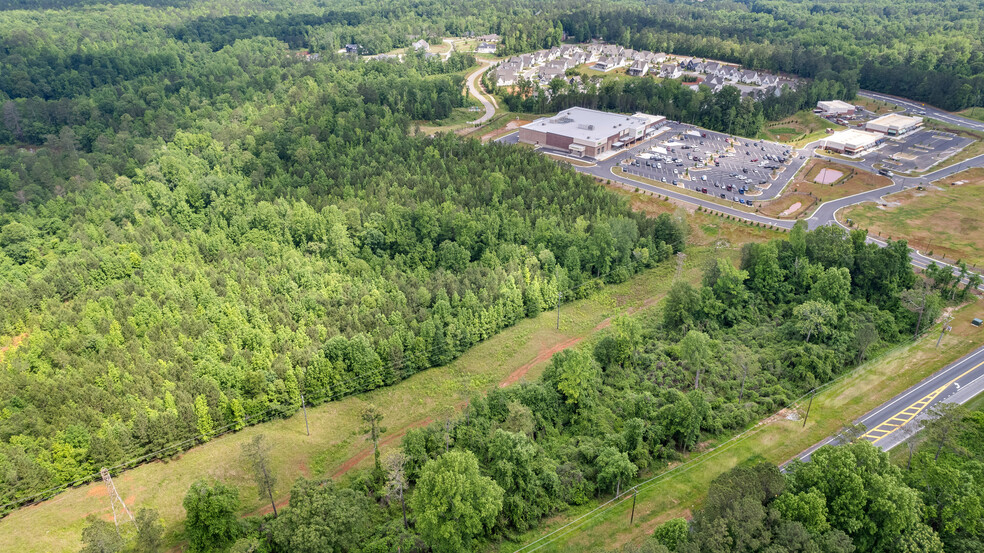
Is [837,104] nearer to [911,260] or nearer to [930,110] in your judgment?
[930,110]

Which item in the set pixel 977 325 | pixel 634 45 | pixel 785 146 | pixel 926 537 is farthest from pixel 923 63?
pixel 926 537

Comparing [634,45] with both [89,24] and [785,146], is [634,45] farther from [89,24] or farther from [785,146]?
[89,24]

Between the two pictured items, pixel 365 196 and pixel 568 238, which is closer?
pixel 568 238

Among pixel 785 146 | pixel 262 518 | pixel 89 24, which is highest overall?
pixel 89 24

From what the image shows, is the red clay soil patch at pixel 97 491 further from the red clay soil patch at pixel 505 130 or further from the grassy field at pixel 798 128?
the grassy field at pixel 798 128

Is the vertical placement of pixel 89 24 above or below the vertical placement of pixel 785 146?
above

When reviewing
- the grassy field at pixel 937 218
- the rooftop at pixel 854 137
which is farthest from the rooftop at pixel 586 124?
the grassy field at pixel 937 218
